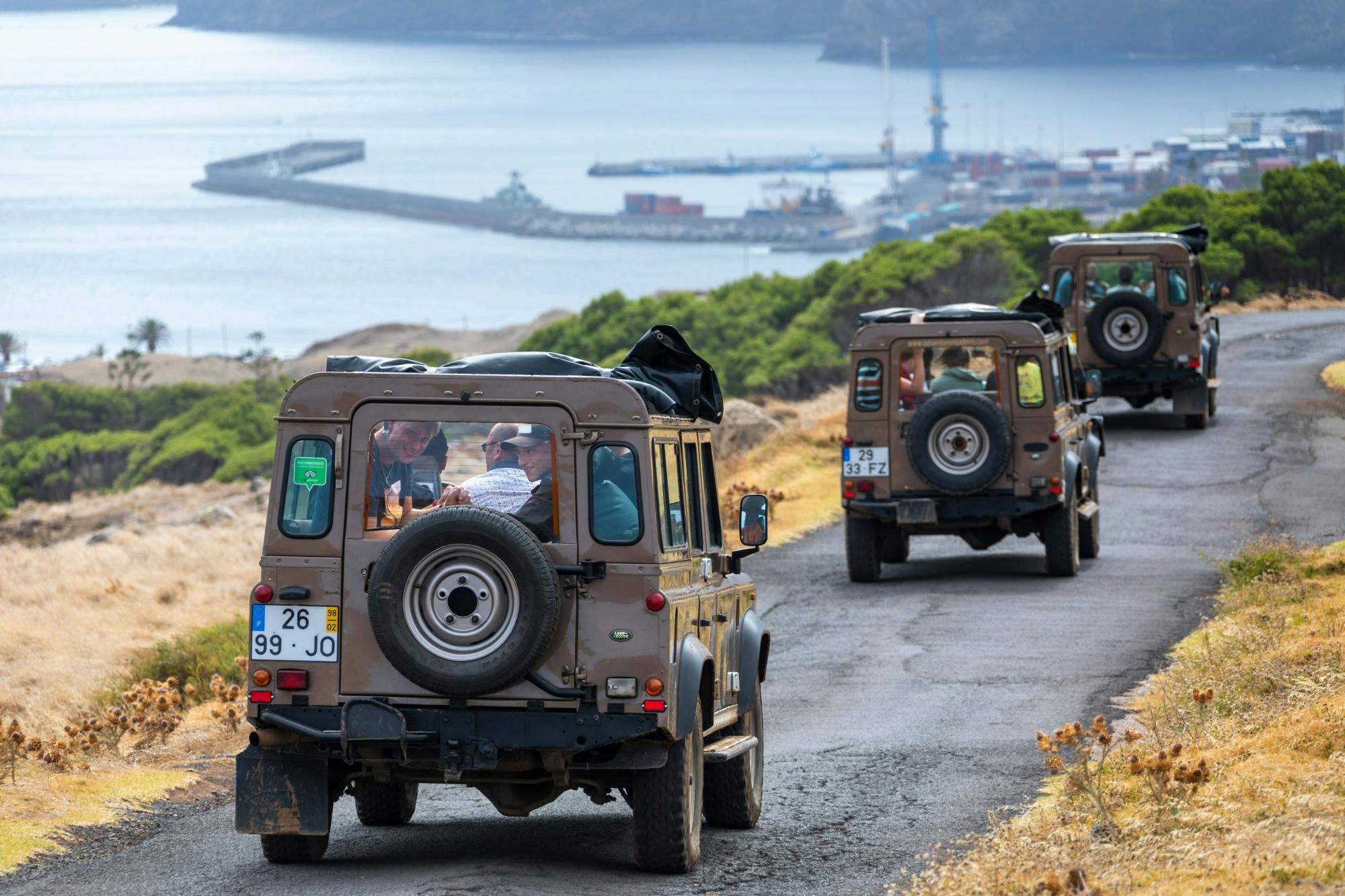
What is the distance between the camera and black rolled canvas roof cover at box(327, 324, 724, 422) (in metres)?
8.16

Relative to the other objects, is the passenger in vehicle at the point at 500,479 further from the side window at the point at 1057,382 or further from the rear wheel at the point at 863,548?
the rear wheel at the point at 863,548

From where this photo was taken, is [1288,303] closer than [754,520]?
No

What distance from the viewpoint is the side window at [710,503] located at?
351 inches

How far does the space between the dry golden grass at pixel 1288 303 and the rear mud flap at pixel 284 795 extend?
134 feet

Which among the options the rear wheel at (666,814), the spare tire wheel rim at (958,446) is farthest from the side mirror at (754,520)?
the spare tire wheel rim at (958,446)

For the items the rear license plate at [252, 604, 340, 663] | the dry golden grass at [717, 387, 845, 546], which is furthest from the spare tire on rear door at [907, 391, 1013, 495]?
the rear license plate at [252, 604, 340, 663]

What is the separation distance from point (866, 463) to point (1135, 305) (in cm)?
1022

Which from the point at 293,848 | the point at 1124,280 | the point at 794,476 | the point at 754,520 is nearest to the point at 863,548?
the point at 794,476

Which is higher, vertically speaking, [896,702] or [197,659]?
[896,702]

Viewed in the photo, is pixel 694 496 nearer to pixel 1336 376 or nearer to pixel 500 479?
pixel 500 479

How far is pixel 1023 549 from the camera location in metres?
20.1

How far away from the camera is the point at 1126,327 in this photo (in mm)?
26109

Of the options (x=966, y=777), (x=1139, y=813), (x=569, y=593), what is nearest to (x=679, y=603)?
(x=569, y=593)

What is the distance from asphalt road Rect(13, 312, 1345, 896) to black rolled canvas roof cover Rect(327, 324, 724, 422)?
2.09 m
